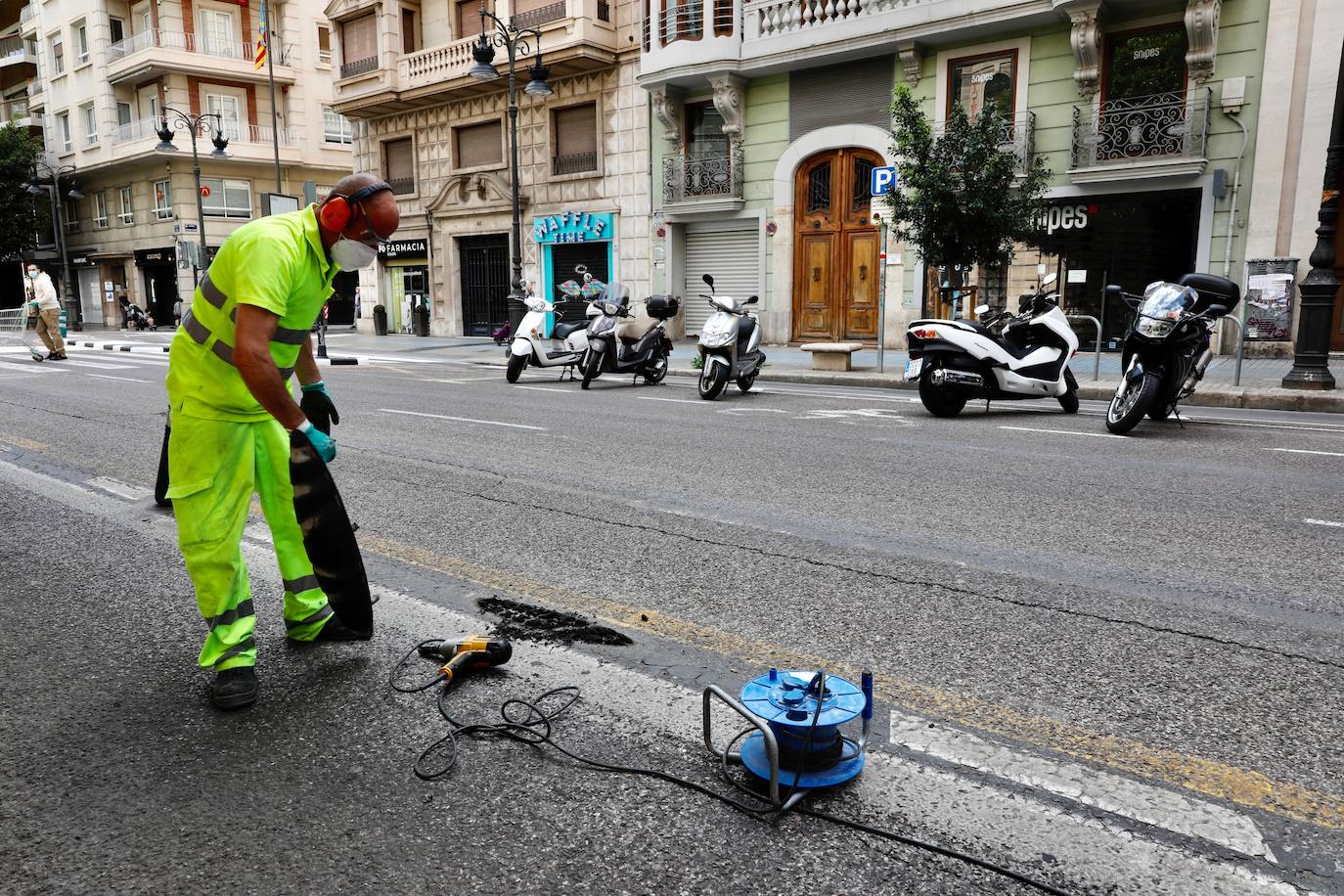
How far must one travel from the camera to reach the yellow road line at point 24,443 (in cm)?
796

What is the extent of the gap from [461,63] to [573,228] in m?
5.80

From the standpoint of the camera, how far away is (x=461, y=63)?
26.5 meters

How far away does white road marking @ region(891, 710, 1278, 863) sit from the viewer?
217cm

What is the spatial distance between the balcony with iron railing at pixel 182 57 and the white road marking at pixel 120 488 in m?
35.4

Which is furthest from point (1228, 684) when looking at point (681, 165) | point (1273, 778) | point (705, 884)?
point (681, 165)

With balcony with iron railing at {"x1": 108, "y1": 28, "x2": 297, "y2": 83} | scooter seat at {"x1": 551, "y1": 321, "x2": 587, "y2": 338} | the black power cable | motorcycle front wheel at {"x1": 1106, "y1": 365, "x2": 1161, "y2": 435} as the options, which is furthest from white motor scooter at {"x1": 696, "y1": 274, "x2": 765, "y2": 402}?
balcony with iron railing at {"x1": 108, "y1": 28, "x2": 297, "y2": 83}

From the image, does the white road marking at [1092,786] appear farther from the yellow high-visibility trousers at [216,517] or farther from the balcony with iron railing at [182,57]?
the balcony with iron railing at [182,57]

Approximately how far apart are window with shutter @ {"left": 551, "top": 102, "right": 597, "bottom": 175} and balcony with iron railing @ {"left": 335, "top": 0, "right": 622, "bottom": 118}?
3.51 feet

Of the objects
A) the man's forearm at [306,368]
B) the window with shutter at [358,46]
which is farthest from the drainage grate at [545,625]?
the window with shutter at [358,46]

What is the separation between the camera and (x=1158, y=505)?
5520 millimetres

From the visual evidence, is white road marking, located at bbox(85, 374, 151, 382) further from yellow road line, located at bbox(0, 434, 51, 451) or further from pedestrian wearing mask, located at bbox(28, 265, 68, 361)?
yellow road line, located at bbox(0, 434, 51, 451)

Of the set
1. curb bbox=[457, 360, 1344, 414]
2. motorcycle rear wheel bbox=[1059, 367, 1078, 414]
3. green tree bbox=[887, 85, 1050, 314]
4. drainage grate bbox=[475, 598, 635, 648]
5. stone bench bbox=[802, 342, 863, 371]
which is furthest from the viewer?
stone bench bbox=[802, 342, 863, 371]

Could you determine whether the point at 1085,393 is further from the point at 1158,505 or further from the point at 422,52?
the point at 422,52

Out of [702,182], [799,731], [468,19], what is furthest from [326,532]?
[468,19]
